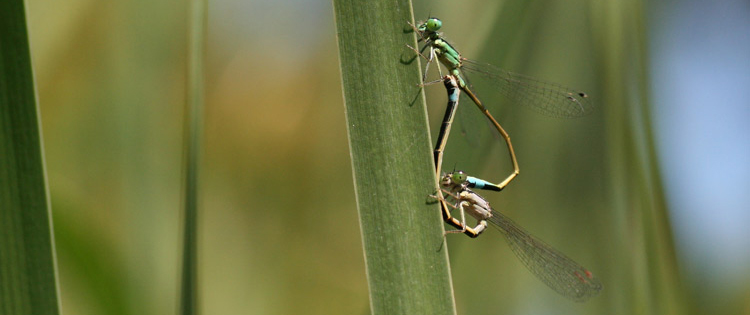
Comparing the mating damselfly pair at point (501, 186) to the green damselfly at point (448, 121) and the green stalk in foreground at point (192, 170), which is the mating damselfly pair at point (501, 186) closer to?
the green damselfly at point (448, 121)

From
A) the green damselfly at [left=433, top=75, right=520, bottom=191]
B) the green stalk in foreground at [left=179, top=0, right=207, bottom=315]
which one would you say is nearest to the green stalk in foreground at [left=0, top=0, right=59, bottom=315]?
the green stalk in foreground at [left=179, top=0, right=207, bottom=315]

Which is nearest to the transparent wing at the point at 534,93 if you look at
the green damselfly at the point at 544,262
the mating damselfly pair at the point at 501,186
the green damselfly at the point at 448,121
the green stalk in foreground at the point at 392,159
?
the mating damselfly pair at the point at 501,186

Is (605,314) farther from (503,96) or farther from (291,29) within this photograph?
(291,29)

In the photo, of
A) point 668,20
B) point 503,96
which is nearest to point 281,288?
point 503,96

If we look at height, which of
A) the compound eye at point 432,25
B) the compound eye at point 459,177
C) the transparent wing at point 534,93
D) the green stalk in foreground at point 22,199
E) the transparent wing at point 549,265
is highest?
the compound eye at point 432,25

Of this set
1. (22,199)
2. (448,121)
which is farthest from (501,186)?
(22,199)

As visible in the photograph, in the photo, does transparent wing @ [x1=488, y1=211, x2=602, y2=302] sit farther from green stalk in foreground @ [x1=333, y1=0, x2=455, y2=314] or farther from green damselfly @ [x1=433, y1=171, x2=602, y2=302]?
green stalk in foreground @ [x1=333, y1=0, x2=455, y2=314]

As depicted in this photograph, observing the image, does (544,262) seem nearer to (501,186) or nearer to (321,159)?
(501,186)
